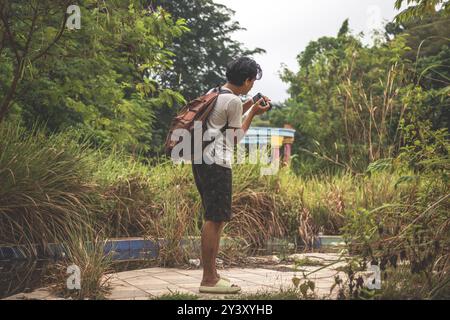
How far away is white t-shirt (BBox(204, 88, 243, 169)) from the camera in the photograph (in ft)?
14.1

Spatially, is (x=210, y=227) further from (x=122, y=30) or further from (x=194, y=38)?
(x=194, y=38)

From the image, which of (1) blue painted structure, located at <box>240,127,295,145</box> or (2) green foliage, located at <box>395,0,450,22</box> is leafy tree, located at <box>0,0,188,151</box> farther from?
(1) blue painted structure, located at <box>240,127,295,145</box>

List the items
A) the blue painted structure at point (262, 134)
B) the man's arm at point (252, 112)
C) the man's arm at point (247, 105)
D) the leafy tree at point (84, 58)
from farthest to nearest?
the blue painted structure at point (262, 134) → the leafy tree at point (84, 58) → the man's arm at point (247, 105) → the man's arm at point (252, 112)

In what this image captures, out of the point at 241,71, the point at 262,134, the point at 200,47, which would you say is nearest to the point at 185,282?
the point at 241,71

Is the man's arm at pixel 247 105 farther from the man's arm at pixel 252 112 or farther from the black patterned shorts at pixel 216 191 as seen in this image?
the black patterned shorts at pixel 216 191

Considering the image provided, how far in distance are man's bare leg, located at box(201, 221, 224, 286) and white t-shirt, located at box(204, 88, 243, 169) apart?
1.50 feet

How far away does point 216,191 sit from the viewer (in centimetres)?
432

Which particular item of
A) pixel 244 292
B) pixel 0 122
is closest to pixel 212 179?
pixel 244 292

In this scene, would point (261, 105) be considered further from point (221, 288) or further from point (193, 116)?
point (221, 288)

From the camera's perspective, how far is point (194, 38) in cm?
2162

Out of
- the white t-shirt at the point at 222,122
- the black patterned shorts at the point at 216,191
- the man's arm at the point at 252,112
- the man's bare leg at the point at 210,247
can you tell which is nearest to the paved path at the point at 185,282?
the man's bare leg at the point at 210,247

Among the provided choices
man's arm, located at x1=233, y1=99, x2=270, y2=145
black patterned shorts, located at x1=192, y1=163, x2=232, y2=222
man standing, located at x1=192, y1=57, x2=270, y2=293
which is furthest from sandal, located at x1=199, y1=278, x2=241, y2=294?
man's arm, located at x1=233, y1=99, x2=270, y2=145

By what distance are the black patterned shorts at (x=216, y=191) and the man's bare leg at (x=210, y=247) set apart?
0.07 metres

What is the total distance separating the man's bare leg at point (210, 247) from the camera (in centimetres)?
434
